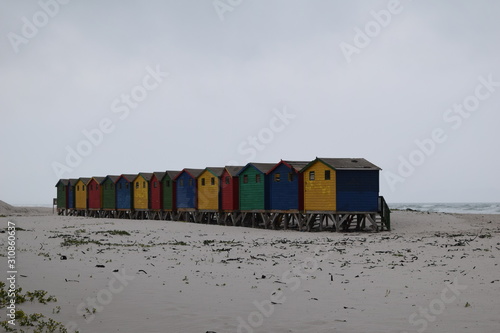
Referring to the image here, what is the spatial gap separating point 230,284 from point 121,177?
4671 centimetres

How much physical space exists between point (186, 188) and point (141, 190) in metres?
8.61

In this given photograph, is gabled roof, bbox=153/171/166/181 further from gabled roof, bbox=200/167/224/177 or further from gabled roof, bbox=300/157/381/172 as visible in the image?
gabled roof, bbox=300/157/381/172

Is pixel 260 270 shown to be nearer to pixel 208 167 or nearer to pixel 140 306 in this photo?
pixel 140 306

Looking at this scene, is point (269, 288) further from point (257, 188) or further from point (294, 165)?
point (257, 188)

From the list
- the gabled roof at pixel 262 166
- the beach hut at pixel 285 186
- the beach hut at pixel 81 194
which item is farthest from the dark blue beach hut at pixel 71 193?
the beach hut at pixel 285 186

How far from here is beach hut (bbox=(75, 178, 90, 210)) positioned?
65.4 meters

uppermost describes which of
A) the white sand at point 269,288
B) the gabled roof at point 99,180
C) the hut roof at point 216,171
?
the hut roof at point 216,171

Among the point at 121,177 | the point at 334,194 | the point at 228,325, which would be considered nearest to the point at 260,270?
the point at 228,325

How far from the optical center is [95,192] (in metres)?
63.0

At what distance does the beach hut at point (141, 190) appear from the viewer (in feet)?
176

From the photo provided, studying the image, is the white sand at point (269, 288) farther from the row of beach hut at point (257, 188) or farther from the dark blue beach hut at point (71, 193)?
the dark blue beach hut at point (71, 193)

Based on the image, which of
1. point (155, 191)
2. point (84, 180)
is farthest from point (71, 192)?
point (155, 191)

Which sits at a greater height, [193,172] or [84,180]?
[193,172]

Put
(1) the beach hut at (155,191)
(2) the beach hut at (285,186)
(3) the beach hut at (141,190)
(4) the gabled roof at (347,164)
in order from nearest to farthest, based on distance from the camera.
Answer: (4) the gabled roof at (347,164), (2) the beach hut at (285,186), (1) the beach hut at (155,191), (3) the beach hut at (141,190)
